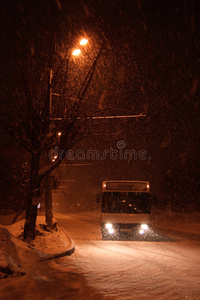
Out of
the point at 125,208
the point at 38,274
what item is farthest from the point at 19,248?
the point at 125,208

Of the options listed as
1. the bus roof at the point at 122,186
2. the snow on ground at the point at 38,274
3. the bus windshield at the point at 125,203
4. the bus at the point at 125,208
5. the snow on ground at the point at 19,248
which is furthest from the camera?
the bus roof at the point at 122,186

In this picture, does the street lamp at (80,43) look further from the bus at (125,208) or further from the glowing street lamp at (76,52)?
the bus at (125,208)

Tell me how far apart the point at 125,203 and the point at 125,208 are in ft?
0.78

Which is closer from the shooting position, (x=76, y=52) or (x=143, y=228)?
(x=76, y=52)

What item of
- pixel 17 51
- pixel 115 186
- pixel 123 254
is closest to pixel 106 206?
pixel 115 186

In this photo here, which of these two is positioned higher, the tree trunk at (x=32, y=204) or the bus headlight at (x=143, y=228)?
the tree trunk at (x=32, y=204)

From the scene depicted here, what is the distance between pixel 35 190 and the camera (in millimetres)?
11945

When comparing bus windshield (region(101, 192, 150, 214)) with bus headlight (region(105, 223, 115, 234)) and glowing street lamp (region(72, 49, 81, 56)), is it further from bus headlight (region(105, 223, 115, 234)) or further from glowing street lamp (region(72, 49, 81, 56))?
glowing street lamp (region(72, 49, 81, 56))

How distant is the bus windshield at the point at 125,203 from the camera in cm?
1667

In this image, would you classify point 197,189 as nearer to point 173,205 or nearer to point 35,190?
point 173,205

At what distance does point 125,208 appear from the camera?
16719 mm

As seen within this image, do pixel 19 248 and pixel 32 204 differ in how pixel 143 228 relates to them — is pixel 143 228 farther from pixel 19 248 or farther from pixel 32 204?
pixel 19 248

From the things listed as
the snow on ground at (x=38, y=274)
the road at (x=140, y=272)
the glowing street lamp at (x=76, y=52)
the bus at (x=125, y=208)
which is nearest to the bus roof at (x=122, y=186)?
the bus at (x=125, y=208)

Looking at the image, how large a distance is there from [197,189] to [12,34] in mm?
35091
